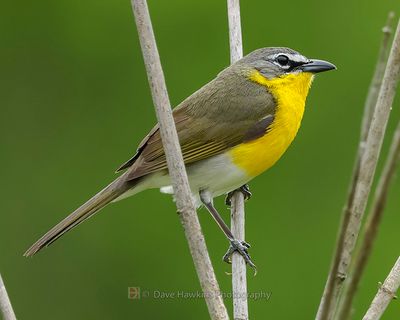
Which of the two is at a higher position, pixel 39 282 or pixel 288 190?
pixel 288 190

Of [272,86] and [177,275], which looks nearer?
[272,86]

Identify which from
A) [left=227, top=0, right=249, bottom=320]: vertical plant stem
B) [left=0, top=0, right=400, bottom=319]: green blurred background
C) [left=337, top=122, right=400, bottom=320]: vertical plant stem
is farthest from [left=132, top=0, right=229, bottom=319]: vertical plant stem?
[left=0, top=0, right=400, bottom=319]: green blurred background

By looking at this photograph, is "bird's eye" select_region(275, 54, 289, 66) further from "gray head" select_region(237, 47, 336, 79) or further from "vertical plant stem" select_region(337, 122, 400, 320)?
"vertical plant stem" select_region(337, 122, 400, 320)

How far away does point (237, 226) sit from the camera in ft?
14.0

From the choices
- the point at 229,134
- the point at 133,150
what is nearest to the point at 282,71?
the point at 229,134

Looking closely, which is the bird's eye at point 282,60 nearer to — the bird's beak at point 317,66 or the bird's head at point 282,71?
the bird's head at point 282,71

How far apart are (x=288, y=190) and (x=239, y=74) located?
2.05m

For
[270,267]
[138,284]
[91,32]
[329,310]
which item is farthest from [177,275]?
[329,310]

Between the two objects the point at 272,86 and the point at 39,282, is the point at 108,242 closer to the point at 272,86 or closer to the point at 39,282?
the point at 39,282

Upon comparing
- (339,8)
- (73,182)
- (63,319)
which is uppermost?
(339,8)

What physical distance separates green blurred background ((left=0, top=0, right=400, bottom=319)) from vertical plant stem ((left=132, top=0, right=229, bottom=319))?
3.26 m

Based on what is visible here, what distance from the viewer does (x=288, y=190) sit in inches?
258

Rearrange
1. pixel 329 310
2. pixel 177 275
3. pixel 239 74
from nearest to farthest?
1. pixel 329 310
2. pixel 239 74
3. pixel 177 275

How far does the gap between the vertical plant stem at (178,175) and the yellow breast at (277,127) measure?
1.42 metres
